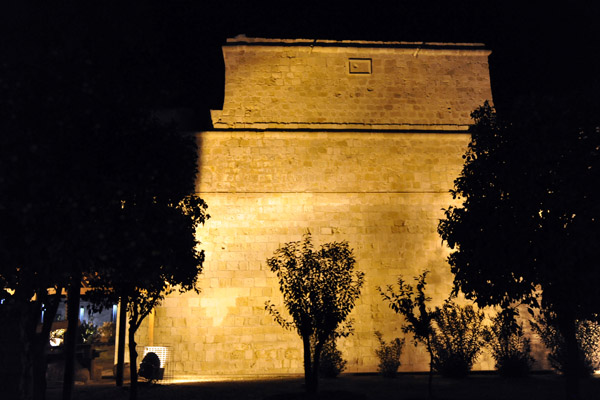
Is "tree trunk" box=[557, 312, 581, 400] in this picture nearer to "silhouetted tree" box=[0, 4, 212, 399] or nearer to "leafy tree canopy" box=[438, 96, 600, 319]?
"leafy tree canopy" box=[438, 96, 600, 319]

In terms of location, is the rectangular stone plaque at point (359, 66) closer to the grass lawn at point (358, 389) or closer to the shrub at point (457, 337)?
the shrub at point (457, 337)

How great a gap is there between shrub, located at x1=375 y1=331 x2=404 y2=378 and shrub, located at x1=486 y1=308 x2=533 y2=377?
3258 millimetres

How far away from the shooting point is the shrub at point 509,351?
1552 centimetres

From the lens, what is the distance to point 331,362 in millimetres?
15617

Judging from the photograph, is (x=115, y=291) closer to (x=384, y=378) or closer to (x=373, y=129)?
(x=384, y=378)

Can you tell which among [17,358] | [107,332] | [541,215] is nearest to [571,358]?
[541,215]

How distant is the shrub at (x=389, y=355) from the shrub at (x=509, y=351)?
3.26m

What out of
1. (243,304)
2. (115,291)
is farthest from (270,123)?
(115,291)

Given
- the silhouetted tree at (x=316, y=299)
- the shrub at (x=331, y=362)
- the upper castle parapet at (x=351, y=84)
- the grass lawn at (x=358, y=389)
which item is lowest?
the grass lawn at (x=358, y=389)

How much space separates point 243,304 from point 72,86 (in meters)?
10.1

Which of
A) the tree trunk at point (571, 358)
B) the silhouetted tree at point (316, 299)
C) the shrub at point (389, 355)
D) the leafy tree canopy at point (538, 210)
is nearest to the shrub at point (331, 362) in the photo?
the shrub at point (389, 355)

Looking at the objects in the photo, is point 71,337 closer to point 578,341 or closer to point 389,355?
point 389,355

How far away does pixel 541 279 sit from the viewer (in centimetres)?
1033

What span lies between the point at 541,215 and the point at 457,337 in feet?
22.8
